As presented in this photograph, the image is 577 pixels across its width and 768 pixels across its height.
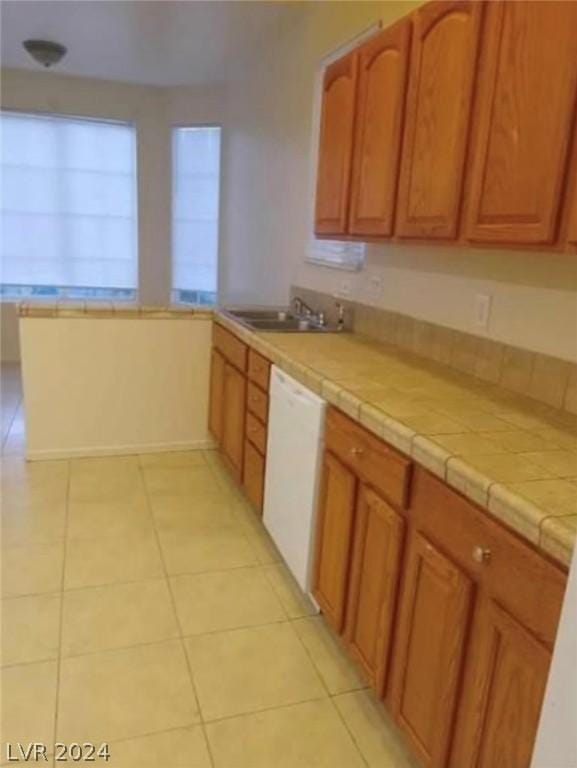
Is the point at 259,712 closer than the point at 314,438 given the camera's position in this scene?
Yes

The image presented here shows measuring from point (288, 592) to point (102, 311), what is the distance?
186 centimetres

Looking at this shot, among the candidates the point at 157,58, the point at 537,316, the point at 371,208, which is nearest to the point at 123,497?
the point at 371,208

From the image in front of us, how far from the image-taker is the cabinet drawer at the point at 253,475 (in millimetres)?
2588

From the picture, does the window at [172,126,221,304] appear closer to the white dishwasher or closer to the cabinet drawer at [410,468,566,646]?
the white dishwasher

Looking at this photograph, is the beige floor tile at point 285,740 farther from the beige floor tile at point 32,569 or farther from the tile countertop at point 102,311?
the tile countertop at point 102,311

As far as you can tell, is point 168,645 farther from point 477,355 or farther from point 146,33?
point 146,33

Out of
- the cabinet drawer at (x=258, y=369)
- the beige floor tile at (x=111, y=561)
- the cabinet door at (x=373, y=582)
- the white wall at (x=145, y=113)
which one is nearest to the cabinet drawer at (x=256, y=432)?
the cabinet drawer at (x=258, y=369)

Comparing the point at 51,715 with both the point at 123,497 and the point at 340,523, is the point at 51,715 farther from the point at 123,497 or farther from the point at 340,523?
the point at 123,497

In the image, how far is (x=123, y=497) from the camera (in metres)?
2.96

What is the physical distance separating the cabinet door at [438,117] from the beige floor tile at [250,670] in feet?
4.74

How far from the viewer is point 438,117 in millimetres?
1788

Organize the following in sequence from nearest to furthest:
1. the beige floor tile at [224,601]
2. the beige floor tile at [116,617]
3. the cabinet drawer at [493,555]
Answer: the cabinet drawer at [493,555]
the beige floor tile at [116,617]
the beige floor tile at [224,601]

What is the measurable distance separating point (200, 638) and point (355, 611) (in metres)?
0.58

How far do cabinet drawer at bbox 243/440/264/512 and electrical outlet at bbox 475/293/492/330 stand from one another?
110 centimetres
